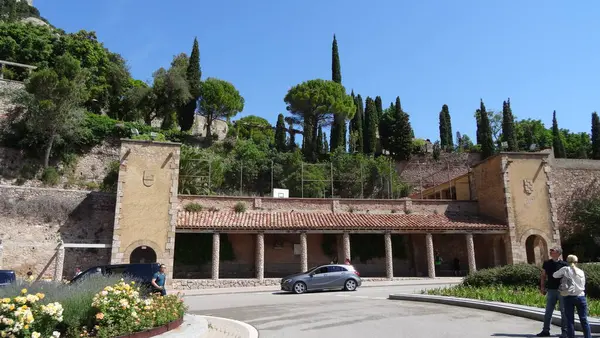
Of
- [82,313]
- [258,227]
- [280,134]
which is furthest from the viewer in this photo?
[280,134]

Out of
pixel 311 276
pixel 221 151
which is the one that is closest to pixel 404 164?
pixel 221 151

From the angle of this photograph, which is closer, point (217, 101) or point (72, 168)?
point (72, 168)

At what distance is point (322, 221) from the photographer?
84.8 feet

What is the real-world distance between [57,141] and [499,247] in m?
33.8

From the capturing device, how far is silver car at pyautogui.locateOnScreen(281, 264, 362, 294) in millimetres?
19094

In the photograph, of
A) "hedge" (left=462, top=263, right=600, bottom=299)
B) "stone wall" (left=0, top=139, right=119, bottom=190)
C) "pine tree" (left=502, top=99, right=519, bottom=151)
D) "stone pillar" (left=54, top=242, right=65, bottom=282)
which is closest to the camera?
"hedge" (left=462, top=263, right=600, bottom=299)

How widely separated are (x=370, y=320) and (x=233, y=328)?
333cm

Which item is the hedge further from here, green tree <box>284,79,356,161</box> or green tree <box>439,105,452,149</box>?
green tree <box>439,105,452,149</box>

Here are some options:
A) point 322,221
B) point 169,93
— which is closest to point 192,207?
point 322,221

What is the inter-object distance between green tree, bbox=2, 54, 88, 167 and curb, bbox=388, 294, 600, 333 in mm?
28991

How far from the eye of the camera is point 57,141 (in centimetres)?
3378

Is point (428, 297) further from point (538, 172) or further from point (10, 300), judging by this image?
point (538, 172)

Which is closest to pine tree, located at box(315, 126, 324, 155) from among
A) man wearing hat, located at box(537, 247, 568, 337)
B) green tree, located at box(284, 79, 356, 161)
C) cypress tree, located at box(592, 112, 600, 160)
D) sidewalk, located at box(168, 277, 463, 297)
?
green tree, located at box(284, 79, 356, 161)

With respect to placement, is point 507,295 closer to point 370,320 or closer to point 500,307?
point 500,307
